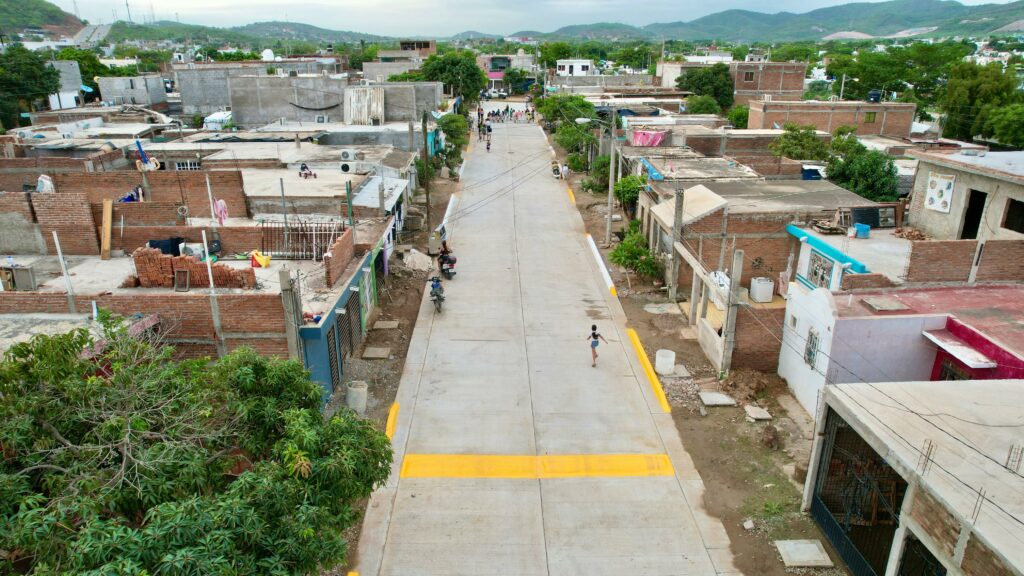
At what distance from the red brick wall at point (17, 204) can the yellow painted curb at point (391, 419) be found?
39.2ft

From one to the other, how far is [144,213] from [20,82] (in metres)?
50.5

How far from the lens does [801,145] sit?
3388cm

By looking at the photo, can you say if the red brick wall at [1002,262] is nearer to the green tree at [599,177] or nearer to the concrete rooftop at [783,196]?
the concrete rooftop at [783,196]

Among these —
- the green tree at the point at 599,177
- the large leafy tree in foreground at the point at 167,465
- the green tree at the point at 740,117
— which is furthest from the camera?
the green tree at the point at 740,117

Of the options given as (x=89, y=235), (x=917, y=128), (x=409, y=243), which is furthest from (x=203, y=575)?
(x=917, y=128)

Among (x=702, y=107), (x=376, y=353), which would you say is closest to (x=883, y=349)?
(x=376, y=353)

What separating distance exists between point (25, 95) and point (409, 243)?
4803 cm

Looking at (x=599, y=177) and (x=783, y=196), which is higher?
(x=783, y=196)

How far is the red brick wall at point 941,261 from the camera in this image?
16.6m

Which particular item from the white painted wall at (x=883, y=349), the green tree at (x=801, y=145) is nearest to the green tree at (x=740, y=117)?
the green tree at (x=801, y=145)

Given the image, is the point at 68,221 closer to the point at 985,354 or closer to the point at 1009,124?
the point at 985,354

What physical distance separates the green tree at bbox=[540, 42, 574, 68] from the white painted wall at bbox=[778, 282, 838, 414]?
420 feet

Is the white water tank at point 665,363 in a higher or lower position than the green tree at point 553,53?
lower

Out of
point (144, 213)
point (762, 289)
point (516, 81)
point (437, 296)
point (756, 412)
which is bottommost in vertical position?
point (756, 412)
